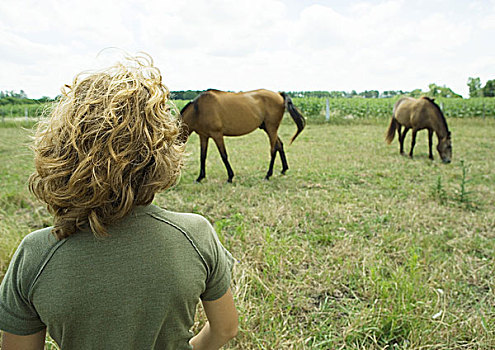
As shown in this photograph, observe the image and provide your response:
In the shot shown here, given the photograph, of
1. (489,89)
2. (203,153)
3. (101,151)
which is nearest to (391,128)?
(203,153)

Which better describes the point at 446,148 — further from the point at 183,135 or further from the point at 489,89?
the point at 489,89

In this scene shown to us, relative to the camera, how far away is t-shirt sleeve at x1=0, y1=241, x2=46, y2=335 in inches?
31.4

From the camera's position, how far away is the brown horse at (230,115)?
18.5 ft

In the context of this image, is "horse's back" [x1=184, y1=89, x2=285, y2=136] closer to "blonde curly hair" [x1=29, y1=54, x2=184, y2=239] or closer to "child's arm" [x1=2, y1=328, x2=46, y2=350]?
"blonde curly hair" [x1=29, y1=54, x2=184, y2=239]

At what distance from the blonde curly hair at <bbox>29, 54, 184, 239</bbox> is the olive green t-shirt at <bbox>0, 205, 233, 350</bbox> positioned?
5 centimetres

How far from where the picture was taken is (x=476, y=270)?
9.35 ft

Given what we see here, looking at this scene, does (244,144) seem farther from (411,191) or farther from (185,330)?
(185,330)

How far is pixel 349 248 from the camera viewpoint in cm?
317

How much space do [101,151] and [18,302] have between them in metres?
0.40

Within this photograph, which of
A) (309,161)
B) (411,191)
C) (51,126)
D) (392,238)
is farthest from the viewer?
(309,161)

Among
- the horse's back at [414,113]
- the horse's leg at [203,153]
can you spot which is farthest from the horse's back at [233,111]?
the horse's back at [414,113]

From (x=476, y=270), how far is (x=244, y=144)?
25.2ft

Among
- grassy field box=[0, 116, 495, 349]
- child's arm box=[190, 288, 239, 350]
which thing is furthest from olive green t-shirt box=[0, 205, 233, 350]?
grassy field box=[0, 116, 495, 349]

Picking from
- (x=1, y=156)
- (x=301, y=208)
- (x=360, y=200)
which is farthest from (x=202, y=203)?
(x=1, y=156)
